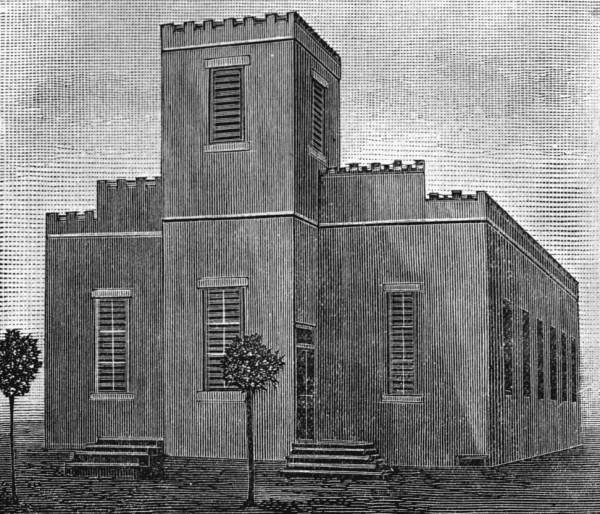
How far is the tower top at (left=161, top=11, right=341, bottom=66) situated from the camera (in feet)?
61.0

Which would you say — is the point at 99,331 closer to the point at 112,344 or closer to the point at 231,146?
the point at 112,344

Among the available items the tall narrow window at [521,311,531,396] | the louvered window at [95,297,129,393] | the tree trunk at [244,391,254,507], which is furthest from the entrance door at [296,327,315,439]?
the tall narrow window at [521,311,531,396]

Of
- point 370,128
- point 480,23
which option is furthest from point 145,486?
point 480,23

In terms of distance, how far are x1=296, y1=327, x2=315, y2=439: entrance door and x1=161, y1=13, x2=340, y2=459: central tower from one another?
20 mm

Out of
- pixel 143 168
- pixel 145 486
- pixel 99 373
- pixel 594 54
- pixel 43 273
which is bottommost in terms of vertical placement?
pixel 145 486

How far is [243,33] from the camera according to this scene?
1912 centimetres

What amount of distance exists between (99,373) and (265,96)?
4093 millimetres

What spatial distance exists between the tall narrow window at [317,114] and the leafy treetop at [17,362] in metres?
4.53

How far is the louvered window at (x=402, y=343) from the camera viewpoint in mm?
19000

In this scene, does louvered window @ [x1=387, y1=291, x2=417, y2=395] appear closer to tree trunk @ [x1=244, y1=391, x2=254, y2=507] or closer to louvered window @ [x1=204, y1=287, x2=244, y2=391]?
louvered window @ [x1=204, y1=287, x2=244, y2=391]

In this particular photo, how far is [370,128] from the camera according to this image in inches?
706

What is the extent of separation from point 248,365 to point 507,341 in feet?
13.4

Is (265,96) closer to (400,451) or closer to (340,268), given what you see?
(340,268)

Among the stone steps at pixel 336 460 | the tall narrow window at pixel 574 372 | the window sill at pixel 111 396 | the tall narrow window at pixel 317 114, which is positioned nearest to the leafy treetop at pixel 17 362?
the window sill at pixel 111 396
